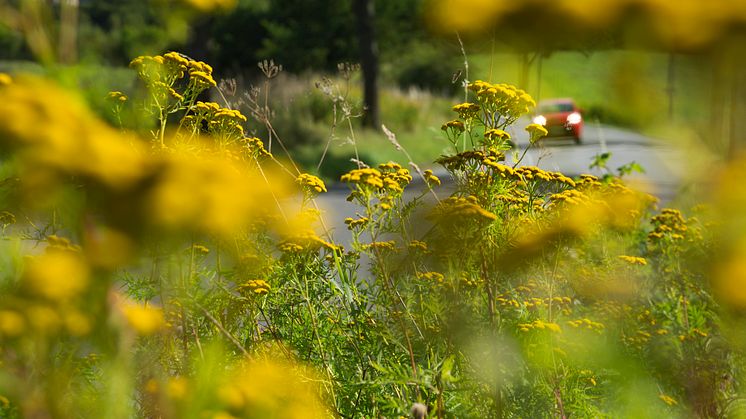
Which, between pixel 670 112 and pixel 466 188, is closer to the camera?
pixel 670 112

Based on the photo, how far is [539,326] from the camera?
250cm

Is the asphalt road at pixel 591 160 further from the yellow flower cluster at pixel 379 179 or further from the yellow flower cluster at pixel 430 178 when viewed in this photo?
the yellow flower cluster at pixel 379 179

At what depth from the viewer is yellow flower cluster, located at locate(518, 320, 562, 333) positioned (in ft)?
7.96

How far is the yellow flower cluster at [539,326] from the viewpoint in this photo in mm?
2426

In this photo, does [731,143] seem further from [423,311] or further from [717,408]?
[717,408]

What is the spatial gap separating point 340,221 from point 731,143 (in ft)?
31.1

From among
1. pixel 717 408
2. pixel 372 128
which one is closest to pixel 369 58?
pixel 372 128

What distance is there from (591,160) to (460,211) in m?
10.6

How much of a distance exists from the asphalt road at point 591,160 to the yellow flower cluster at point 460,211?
404 millimetres

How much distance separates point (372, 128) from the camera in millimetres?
19016

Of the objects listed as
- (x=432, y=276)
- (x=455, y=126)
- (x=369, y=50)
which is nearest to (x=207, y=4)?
(x=455, y=126)

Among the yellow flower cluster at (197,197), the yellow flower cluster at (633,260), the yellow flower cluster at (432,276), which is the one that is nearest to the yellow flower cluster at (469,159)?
the yellow flower cluster at (432,276)

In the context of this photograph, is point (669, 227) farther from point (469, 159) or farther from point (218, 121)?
point (218, 121)

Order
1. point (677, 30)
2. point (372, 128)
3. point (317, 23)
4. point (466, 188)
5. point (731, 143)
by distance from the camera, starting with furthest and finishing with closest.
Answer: point (317, 23) → point (372, 128) → point (466, 188) → point (731, 143) → point (677, 30)
